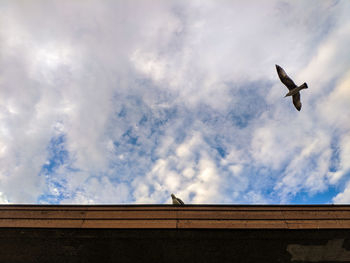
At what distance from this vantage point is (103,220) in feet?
18.7

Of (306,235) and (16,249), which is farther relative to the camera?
(16,249)

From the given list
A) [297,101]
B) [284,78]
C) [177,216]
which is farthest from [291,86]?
[177,216]

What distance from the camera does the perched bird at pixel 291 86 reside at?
330 inches

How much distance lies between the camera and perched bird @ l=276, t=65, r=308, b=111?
8375mm

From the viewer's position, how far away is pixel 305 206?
20.0 feet

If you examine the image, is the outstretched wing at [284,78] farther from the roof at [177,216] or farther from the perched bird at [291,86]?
the roof at [177,216]

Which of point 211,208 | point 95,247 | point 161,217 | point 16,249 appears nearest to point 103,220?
point 95,247

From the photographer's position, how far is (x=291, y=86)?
28.0ft

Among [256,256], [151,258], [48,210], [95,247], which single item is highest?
[48,210]

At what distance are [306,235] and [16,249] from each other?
7.02 m

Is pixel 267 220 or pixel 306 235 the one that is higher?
pixel 267 220

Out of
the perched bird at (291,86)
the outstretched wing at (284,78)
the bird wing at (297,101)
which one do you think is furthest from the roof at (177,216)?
the outstretched wing at (284,78)

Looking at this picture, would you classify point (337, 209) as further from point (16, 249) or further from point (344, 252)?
point (16, 249)

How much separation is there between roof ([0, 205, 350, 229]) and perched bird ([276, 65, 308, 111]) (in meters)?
3.96
